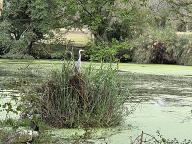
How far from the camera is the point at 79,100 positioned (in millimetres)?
5227

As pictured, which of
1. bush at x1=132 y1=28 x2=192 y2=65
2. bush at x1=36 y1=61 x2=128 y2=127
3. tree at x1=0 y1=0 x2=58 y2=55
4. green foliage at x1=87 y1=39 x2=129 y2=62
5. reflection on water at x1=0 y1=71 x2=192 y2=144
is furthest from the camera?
tree at x1=0 y1=0 x2=58 y2=55

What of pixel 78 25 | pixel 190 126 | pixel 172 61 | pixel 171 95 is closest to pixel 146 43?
pixel 172 61

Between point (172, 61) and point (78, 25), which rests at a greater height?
point (78, 25)

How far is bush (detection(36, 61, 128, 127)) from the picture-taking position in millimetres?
5121

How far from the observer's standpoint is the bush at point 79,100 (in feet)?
16.8

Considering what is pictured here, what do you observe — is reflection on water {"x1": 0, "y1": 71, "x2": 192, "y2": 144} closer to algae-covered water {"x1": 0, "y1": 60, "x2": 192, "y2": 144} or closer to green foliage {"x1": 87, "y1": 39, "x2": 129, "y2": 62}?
algae-covered water {"x1": 0, "y1": 60, "x2": 192, "y2": 144}

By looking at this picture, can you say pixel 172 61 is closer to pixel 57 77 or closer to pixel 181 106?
pixel 181 106

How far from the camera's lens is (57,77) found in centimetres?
529

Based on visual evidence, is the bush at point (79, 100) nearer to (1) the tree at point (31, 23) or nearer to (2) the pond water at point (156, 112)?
(2) the pond water at point (156, 112)

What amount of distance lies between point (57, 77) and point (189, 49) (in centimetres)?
1241

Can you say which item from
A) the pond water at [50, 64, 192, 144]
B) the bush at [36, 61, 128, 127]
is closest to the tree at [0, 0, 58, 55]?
the pond water at [50, 64, 192, 144]

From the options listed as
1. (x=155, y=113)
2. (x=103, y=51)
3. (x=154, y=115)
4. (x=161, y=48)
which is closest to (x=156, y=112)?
(x=155, y=113)

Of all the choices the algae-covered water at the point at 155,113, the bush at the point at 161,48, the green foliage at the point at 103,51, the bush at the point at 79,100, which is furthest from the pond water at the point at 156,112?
the bush at the point at 161,48

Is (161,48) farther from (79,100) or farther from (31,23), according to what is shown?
(79,100)
